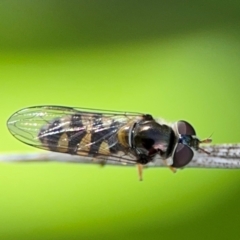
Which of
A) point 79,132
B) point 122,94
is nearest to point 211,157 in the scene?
point 122,94

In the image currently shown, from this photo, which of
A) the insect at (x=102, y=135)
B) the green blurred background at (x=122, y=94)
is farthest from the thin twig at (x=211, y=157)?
the insect at (x=102, y=135)

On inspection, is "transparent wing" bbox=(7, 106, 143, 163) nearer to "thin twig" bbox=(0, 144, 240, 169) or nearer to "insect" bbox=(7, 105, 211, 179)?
"insect" bbox=(7, 105, 211, 179)

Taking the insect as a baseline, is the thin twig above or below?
below

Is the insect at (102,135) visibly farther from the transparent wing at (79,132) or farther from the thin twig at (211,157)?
the thin twig at (211,157)

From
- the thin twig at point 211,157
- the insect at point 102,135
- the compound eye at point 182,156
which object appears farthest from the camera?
the insect at point 102,135

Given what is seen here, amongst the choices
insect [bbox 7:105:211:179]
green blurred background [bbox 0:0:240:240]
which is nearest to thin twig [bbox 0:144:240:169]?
green blurred background [bbox 0:0:240:240]

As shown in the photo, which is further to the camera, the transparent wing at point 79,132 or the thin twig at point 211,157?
the transparent wing at point 79,132
